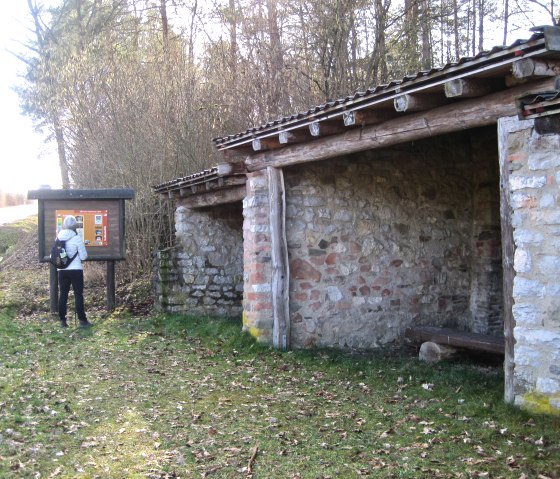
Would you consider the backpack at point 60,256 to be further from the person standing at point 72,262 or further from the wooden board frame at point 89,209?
the wooden board frame at point 89,209

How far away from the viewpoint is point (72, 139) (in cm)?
1403

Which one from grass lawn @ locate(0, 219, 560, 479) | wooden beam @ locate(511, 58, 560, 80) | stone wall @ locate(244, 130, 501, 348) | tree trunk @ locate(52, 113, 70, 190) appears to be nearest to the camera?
grass lawn @ locate(0, 219, 560, 479)

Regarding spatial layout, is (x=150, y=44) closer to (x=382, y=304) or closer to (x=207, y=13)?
(x=207, y=13)

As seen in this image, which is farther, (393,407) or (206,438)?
(393,407)

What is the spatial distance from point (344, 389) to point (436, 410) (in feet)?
3.60

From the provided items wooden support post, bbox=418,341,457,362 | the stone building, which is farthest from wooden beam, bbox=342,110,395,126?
wooden support post, bbox=418,341,457,362

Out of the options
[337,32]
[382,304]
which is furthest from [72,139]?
[382,304]

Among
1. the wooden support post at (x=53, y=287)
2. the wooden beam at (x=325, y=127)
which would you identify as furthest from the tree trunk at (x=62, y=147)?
the wooden beam at (x=325, y=127)

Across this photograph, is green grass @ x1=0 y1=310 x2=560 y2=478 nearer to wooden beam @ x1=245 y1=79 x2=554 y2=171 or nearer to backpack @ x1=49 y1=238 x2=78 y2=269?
backpack @ x1=49 y1=238 x2=78 y2=269

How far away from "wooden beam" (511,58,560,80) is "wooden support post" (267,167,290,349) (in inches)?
146

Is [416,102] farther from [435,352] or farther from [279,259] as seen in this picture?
[435,352]

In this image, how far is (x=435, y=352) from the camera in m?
7.23

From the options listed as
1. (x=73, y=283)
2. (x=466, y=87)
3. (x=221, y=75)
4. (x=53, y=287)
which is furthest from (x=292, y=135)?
(x=221, y=75)

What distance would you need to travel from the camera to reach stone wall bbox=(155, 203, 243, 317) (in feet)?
33.6
